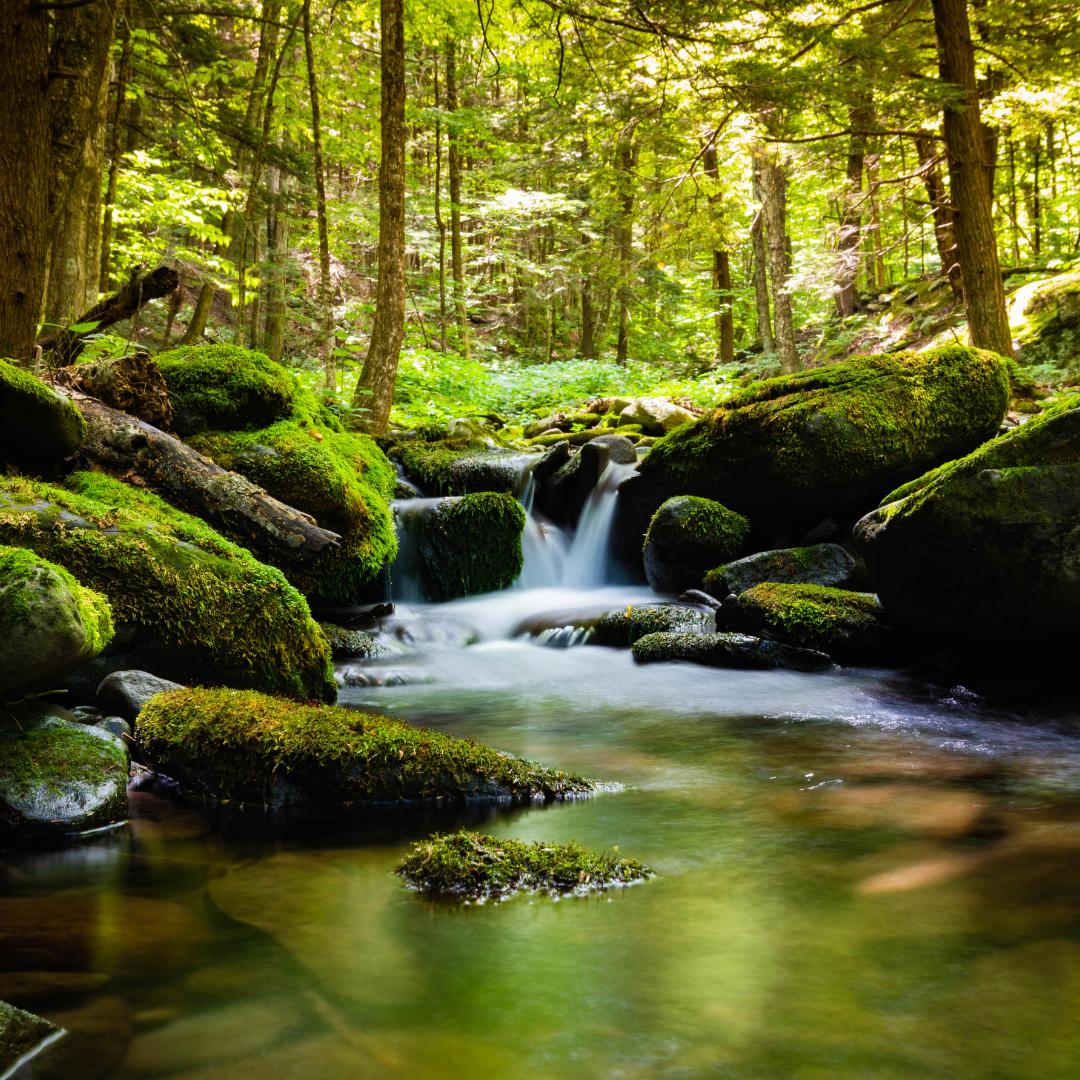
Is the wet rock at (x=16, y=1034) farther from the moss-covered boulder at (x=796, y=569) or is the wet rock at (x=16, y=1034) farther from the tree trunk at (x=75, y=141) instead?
the tree trunk at (x=75, y=141)

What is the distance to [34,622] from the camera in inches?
135

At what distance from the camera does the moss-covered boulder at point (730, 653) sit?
7508mm

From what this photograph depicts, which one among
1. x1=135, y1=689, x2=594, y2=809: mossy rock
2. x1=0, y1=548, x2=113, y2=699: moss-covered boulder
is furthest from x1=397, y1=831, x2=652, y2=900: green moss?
x1=0, y1=548, x2=113, y2=699: moss-covered boulder

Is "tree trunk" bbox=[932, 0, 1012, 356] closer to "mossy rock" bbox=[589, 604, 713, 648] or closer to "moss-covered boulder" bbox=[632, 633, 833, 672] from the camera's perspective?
"mossy rock" bbox=[589, 604, 713, 648]

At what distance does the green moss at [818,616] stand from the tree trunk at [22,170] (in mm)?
6423

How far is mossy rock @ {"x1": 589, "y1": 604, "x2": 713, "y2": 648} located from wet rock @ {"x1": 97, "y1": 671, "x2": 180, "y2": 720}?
4631mm

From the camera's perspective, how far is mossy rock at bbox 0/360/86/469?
18.5 feet

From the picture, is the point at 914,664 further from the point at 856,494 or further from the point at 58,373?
the point at 58,373

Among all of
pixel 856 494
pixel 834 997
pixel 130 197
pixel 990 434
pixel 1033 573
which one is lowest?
pixel 834 997

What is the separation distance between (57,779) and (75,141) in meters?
8.23

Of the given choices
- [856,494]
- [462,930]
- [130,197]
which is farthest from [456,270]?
[462,930]

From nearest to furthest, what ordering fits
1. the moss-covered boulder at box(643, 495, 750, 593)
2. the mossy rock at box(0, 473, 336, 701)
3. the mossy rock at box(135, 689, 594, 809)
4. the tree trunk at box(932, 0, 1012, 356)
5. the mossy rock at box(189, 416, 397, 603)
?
the mossy rock at box(135, 689, 594, 809) < the mossy rock at box(0, 473, 336, 701) < the mossy rock at box(189, 416, 397, 603) < the moss-covered boulder at box(643, 495, 750, 593) < the tree trunk at box(932, 0, 1012, 356)

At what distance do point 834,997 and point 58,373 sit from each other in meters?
7.26

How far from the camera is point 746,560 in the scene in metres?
9.09
